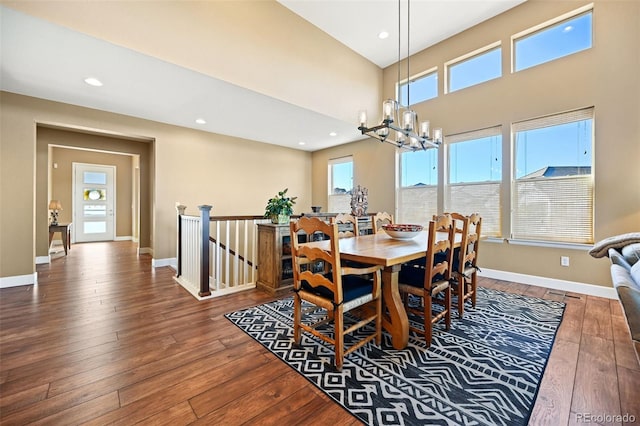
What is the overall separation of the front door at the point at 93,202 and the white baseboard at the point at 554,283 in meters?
10.2

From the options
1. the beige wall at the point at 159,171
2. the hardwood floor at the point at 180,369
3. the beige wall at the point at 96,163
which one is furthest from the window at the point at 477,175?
the beige wall at the point at 96,163

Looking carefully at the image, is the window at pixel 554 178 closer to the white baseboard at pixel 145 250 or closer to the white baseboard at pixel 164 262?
the white baseboard at pixel 164 262

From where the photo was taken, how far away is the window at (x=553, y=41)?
3.31 m

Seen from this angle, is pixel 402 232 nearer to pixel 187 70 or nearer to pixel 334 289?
pixel 334 289

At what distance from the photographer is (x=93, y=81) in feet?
10.3

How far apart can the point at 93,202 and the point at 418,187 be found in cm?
933

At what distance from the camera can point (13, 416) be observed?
1.33m

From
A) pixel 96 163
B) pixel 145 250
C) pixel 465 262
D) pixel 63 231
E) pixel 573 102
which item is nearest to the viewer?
pixel 465 262

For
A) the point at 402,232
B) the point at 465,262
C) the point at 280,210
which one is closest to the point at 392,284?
the point at 402,232

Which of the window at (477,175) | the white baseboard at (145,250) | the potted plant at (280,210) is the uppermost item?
the window at (477,175)

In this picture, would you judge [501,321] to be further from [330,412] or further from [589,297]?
[330,412]

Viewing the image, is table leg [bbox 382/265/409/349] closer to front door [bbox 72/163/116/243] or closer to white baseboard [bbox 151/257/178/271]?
white baseboard [bbox 151/257/178/271]

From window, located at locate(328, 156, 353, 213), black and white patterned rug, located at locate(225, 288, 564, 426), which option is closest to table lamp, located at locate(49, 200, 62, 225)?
black and white patterned rug, located at locate(225, 288, 564, 426)

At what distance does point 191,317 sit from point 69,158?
8.03 m
